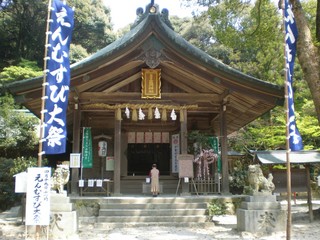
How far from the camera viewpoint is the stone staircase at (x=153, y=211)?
9625 mm

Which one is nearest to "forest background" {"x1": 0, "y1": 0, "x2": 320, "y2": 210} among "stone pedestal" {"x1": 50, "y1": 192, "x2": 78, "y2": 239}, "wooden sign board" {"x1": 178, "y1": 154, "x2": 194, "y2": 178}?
"wooden sign board" {"x1": 178, "y1": 154, "x2": 194, "y2": 178}

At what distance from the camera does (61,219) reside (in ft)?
26.2

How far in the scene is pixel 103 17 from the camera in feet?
126

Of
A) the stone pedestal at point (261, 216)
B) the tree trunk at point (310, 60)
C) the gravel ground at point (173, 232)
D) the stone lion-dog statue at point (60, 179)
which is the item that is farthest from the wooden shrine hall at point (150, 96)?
the stone pedestal at point (261, 216)

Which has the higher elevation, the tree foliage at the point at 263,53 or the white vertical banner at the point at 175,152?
the tree foliage at the point at 263,53

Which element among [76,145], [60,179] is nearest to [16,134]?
[76,145]

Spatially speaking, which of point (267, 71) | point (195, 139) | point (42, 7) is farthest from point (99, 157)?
point (42, 7)

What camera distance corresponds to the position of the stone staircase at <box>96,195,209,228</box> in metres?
9.62

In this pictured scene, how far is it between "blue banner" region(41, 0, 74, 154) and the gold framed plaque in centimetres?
517

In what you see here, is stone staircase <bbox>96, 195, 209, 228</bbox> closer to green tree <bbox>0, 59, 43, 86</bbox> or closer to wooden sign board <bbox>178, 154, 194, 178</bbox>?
wooden sign board <bbox>178, 154, 194, 178</bbox>

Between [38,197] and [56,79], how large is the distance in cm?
224

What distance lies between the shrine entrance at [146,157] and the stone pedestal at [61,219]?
6.22 m

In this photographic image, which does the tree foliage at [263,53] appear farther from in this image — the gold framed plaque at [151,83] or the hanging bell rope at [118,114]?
the hanging bell rope at [118,114]

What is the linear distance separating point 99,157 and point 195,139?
4441mm
